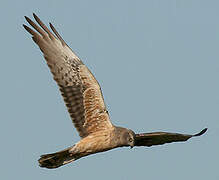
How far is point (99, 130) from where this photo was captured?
1095 cm

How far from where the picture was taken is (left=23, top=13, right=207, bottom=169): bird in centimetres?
1070

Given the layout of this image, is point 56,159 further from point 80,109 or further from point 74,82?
point 74,82

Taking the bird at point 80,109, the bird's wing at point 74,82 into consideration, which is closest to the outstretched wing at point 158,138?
the bird at point 80,109

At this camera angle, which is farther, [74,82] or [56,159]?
[74,82]

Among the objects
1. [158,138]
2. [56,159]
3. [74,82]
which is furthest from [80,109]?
[158,138]

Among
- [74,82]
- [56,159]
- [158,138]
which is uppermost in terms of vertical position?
[74,82]

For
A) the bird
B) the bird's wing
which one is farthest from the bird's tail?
the bird's wing

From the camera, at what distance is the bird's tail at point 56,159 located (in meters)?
10.8

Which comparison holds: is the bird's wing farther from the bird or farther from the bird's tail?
the bird's tail

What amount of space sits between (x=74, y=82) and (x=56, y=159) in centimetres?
163

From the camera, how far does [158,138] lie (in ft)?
39.0

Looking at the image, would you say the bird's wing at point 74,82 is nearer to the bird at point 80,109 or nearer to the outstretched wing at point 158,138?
the bird at point 80,109

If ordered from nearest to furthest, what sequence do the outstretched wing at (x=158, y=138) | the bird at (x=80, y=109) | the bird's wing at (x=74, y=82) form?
the bird at (x=80, y=109)
the bird's wing at (x=74, y=82)
the outstretched wing at (x=158, y=138)

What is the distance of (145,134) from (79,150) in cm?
161
